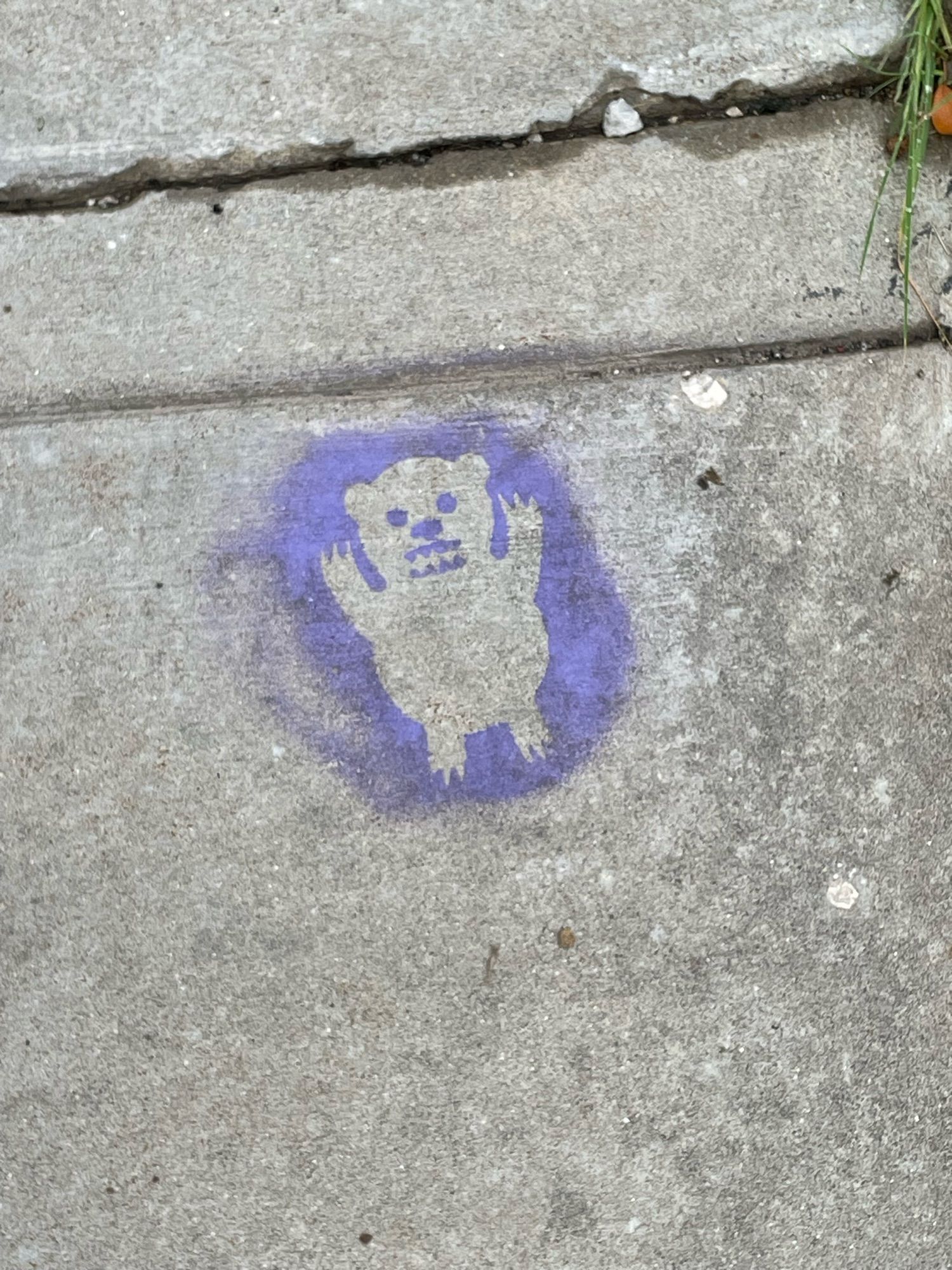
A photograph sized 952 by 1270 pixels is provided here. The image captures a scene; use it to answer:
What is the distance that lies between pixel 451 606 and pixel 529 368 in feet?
1.65

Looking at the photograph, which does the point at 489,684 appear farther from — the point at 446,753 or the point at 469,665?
the point at 446,753

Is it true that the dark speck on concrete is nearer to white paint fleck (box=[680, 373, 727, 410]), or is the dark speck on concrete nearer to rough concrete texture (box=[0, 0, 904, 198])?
white paint fleck (box=[680, 373, 727, 410])

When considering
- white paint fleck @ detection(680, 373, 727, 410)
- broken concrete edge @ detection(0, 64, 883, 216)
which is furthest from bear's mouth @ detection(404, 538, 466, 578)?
broken concrete edge @ detection(0, 64, 883, 216)

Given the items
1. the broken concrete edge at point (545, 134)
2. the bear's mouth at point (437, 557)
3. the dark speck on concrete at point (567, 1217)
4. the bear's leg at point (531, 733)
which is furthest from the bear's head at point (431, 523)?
the dark speck on concrete at point (567, 1217)

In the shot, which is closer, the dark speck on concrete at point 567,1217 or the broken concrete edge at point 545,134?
the dark speck on concrete at point 567,1217

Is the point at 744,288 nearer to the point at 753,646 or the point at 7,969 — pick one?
the point at 753,646

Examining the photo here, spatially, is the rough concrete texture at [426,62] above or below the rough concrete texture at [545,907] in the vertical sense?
above

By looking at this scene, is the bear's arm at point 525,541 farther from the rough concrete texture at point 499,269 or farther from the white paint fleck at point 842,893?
the white paint fleck at point 842,893

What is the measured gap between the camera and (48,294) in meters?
1.82

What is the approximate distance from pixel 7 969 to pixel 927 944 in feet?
5.99

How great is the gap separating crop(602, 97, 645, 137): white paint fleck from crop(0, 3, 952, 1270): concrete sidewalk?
3cm

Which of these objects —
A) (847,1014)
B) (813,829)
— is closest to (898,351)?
(813,829)

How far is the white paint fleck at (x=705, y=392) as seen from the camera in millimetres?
1767

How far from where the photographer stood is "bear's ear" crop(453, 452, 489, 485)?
1766mm
